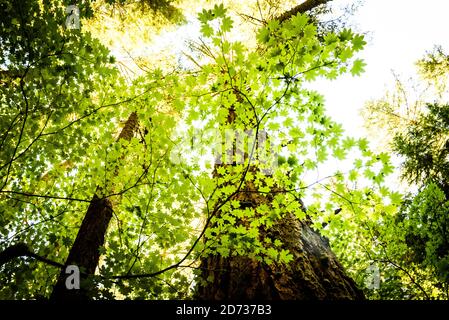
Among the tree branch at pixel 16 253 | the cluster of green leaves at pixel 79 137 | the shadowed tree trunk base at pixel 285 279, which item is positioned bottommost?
the shadowed tree trunk base at pixel 285 279

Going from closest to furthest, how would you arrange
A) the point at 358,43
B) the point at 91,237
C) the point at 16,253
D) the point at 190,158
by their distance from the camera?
the point at 358,43 < the point at 16,253 < the point at 190,158 < the point at 91,237

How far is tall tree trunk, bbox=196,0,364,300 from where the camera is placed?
2668 millimetres

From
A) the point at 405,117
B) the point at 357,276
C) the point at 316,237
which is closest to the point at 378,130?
the point at 405,117

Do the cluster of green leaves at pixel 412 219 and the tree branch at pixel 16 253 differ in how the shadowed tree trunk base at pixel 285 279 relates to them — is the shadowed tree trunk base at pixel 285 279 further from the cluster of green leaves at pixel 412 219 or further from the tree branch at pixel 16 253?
the tree branch at pixel 16 253

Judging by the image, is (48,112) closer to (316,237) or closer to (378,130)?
(316,237)

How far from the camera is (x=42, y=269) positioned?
3914 millimetres

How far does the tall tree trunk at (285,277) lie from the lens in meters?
2.67

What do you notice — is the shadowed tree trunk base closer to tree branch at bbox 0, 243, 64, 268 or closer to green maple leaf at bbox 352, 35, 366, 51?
tree branch at bbox 0, 243, 64, 268

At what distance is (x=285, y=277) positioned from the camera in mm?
2795

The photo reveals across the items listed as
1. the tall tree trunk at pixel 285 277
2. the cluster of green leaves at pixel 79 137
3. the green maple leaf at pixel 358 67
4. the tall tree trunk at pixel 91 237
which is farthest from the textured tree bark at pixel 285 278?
the tall tree trunk at pixel 91 237

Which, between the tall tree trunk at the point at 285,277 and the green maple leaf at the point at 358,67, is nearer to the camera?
the green maple leaf at the point at 358,67

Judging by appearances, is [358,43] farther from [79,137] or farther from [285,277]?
[79,137]

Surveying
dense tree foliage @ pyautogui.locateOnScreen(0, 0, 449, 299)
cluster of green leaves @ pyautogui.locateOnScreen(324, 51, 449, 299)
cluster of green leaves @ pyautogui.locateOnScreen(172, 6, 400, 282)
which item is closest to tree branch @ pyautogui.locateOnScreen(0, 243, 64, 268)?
dense tree foliage @ pyautogui.locateOnScreen(0, 0, 449, 299)

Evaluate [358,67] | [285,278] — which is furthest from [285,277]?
[358,67]
